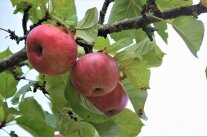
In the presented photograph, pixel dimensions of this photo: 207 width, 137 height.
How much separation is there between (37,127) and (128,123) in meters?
0.32

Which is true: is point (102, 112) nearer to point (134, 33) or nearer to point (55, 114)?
point (55, 114)

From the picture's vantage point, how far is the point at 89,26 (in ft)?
4.28

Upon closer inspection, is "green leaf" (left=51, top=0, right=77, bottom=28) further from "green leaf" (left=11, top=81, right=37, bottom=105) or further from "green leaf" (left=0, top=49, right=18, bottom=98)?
"green leaf" (left=0, top=49, right=18, bottom=98)

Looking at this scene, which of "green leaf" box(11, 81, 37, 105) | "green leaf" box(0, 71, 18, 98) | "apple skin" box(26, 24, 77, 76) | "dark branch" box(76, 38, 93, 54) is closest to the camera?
"apple skin" box(26, 24, 77, 76)

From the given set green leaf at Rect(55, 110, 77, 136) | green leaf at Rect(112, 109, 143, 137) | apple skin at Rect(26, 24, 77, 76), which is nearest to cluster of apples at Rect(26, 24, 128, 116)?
apple skin at Rect(26, 24, 77, 76)

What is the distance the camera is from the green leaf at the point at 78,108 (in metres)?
1.37

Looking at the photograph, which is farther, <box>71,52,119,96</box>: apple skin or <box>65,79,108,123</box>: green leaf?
<box>65,79,108,123</box>: green leaf

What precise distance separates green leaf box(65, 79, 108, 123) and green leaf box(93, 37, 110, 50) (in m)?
0.15

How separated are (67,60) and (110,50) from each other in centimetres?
18

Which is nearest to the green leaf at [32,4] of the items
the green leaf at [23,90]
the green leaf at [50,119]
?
the green leaf at [23,90]

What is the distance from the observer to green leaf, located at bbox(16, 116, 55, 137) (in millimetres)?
1594

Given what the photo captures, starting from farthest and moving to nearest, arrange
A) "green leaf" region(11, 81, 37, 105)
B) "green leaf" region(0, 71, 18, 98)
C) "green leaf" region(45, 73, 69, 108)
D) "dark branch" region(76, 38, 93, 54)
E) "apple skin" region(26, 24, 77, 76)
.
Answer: "green leaf" region(0, 71, 18, 98), "green leaf" region(11, 81, 37, 105), "green leaf" region(45, 73, 69, 108), "dark branch" region(76, 38, 93, 54), "apple skin" region(26, 24, 77, 76)

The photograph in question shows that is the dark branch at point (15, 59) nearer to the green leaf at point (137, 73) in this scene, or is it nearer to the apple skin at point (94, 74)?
the apple skin at point (94, 74)

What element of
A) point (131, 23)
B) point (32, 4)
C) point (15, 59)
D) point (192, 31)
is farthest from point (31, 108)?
point (192, 31)
